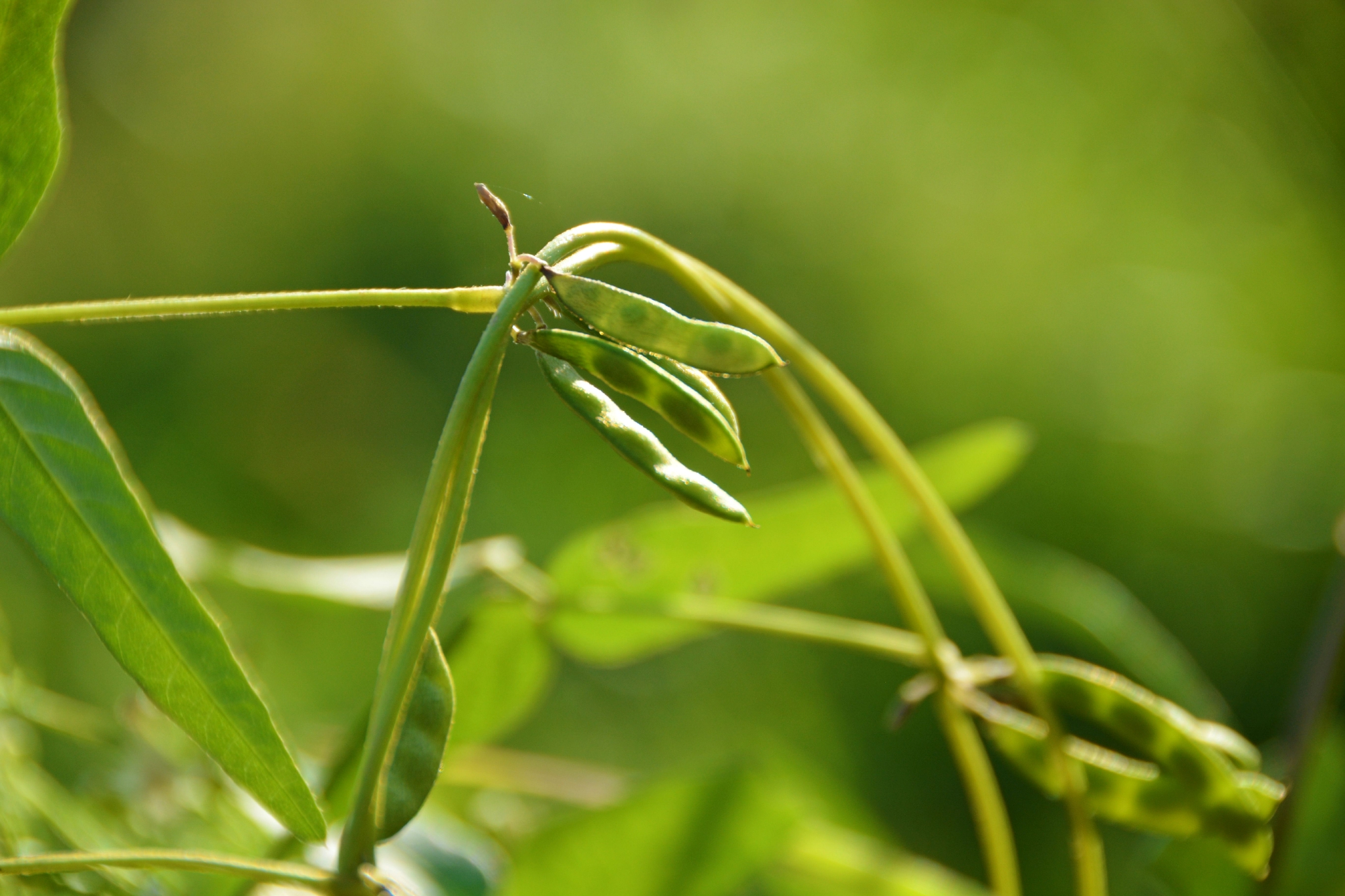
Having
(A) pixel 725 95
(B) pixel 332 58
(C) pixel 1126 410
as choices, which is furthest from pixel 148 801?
(B) pixel 332 58

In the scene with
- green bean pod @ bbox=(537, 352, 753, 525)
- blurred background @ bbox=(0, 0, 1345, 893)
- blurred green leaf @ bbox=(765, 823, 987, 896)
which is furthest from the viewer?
blurred background @ bbox=(0, 0, 1345, 893)

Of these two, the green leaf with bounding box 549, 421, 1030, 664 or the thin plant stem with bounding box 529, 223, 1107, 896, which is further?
the green leaf with bounding box 549, 421, 1030, 664

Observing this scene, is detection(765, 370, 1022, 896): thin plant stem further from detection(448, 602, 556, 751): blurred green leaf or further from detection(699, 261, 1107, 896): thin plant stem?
detection(448, 602, 556, 751): blurred green leaf

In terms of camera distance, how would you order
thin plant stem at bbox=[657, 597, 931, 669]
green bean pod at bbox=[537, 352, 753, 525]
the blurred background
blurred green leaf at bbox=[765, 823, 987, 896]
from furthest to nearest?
the blurred background → blurred green leaf at bbox=[765, 823, 987, 896] → thin plant stem at bbox=[657, 597, 931, 669] → green bean pod at bbox=[537, 352, 753, 525]

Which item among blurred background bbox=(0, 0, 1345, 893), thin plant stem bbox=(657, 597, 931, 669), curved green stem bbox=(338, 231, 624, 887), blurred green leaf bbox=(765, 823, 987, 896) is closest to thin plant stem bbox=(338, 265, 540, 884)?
curved green stem bbox=(338, 231, 624, 887)

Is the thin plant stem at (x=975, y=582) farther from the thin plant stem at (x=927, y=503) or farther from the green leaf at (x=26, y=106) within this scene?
the green leaf at (x=26, y=106)

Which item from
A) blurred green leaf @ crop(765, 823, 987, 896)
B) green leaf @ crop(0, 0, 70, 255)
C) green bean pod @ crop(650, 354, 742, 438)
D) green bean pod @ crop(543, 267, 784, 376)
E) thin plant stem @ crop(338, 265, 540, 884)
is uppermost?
green leaf @ crop(0, 0, 70, 255)

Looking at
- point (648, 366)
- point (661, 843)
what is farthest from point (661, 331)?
point (661, 843)

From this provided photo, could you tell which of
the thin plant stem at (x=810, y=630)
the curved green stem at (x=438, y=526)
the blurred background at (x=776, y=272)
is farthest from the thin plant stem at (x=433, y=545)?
the blurred background at (x=776, y=272)
